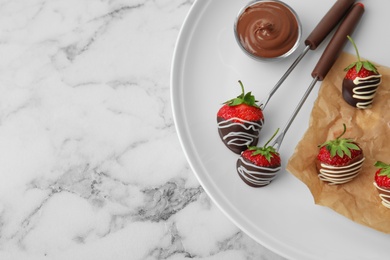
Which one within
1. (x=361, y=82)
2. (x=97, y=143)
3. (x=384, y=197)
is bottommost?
(x=97, y=143)

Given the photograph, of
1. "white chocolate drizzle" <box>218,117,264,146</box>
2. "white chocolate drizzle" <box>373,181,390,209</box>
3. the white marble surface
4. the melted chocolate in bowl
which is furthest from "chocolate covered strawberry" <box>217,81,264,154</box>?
"white chocolate drizzle" <box>373,181,390,209</box>

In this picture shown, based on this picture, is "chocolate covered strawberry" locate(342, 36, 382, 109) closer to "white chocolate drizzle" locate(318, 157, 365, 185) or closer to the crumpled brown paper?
the crumpled brown paper

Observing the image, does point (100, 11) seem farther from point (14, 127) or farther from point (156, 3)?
point (14, 127)

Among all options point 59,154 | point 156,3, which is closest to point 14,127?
point 59,154

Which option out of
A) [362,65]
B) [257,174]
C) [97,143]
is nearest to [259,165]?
[257,174]

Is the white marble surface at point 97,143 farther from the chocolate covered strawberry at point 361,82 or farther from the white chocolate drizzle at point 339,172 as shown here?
the chocolate covered strawberry at point 361,82

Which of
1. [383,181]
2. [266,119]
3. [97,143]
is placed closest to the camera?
[383,181]

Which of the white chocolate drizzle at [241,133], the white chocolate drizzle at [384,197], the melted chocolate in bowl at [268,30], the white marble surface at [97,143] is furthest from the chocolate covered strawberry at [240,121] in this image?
the white chocolate drizzle at [384,197]

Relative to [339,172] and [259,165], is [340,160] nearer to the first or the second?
[339,172]
